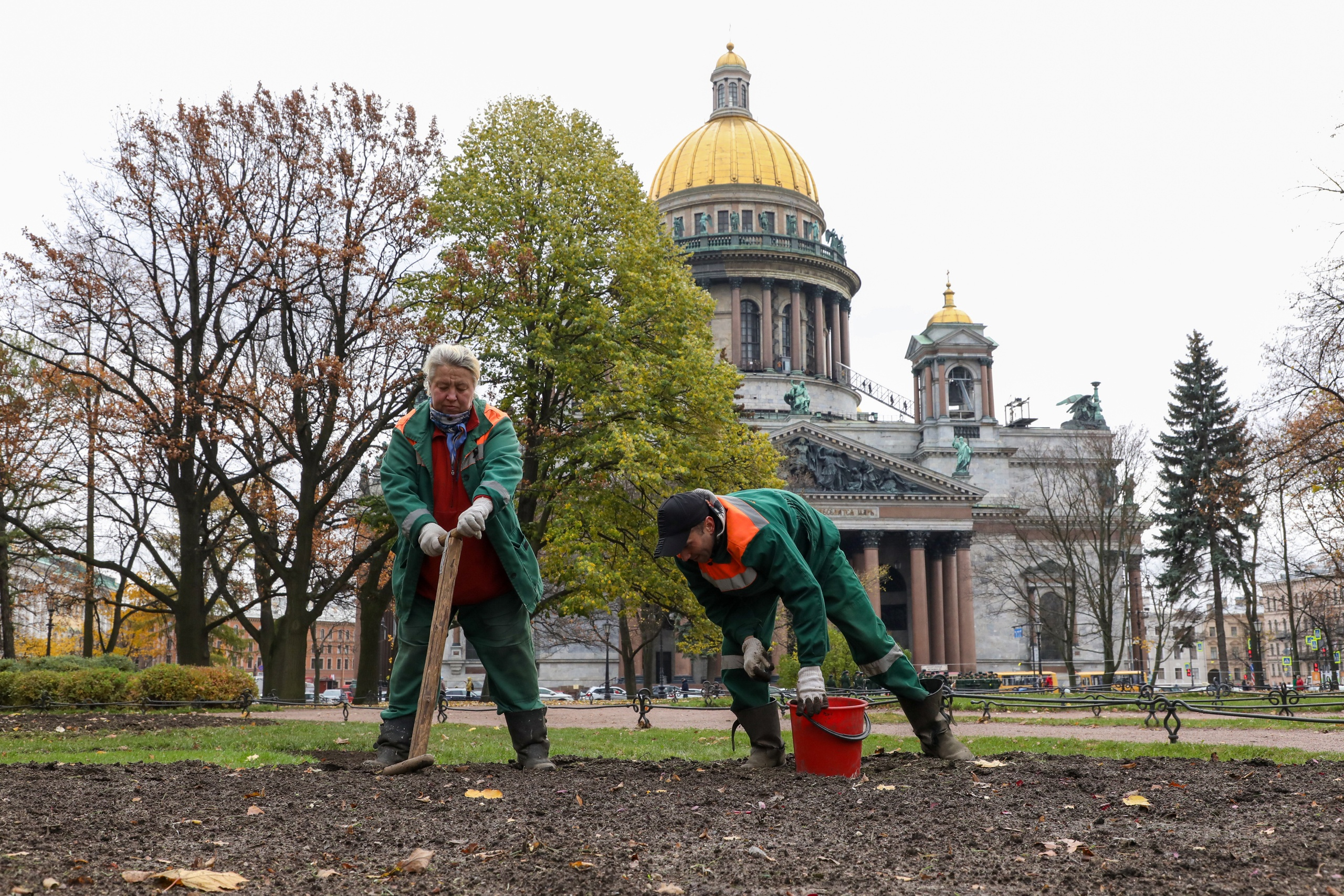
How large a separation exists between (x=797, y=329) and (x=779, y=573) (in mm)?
64841

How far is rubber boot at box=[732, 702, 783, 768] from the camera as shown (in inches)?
275

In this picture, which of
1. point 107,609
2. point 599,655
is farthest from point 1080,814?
point 599,655

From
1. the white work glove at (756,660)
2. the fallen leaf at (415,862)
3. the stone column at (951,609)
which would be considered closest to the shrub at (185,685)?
the white work glove at (756,660)

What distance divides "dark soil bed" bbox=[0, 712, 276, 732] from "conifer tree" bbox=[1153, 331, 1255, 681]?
3718 cm

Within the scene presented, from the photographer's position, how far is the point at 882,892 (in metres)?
3.61

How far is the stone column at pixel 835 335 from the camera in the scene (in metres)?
72.4

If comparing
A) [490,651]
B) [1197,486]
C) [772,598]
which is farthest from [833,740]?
[1197,486]

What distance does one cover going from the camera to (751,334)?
70.5 m

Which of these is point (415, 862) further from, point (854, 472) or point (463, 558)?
point (854, 472)

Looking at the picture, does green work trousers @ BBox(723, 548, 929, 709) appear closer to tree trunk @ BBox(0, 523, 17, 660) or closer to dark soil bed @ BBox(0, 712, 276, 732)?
dark soil bed @ BBox(0, 712, 276, 732)

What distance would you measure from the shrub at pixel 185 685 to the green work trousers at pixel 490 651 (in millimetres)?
11658

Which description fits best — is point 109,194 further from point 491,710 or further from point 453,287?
point 491,710

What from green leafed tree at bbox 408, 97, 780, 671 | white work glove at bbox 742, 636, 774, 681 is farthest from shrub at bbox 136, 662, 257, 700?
white work glove at bbox 742, 636, 774, 681

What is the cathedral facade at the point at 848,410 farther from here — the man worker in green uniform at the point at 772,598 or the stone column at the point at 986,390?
the man worker in green uniform at the point at 772,598
